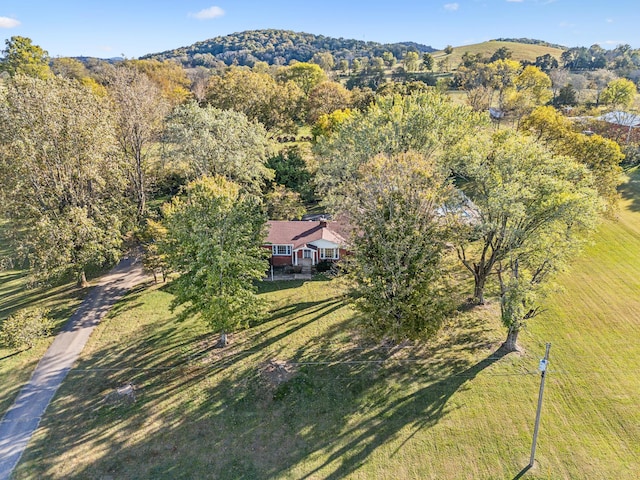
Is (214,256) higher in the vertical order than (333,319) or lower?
higher

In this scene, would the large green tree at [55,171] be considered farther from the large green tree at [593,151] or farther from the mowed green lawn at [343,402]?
the large green tree at [593,151]

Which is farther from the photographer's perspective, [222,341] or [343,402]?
[222,341]

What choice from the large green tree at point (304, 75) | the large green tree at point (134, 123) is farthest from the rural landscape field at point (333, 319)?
the large green tree at point (304, 75)

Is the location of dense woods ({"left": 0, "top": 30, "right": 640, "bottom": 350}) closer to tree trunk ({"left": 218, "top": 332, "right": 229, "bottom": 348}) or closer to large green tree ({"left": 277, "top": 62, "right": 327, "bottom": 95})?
tree trunk ({"left": 218, "top": 332, "right": 229, "bottom": 348})

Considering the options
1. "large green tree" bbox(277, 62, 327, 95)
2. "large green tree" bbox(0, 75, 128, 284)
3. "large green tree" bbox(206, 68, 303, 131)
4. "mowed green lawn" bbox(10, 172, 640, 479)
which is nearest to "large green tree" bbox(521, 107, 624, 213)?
"mowed green lawn" bbox(10, 172, 640, 479)

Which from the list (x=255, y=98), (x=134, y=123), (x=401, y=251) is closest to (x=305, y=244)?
(x=401, y=251)

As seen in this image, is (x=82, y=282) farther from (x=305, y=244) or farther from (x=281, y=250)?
(x=305, y=244)
